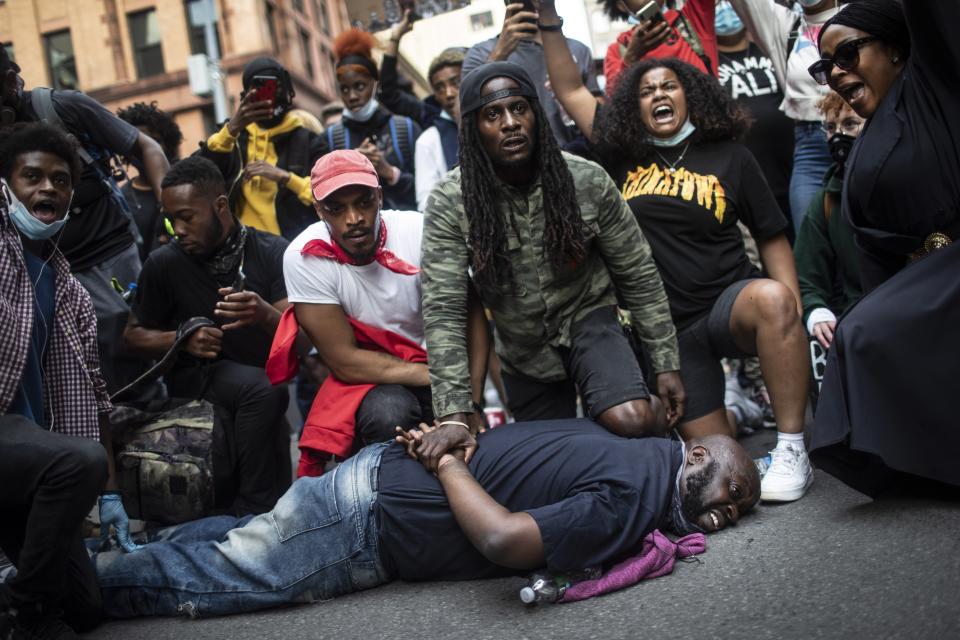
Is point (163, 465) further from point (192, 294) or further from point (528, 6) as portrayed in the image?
point (528, 6)

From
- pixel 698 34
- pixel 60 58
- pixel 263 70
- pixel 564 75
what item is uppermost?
Result: pixel 60 58

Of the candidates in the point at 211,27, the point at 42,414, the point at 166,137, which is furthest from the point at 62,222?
the point at 211,27

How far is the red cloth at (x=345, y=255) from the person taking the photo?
13.3 ft

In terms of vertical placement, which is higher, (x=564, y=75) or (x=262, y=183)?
(x=564, y=75)

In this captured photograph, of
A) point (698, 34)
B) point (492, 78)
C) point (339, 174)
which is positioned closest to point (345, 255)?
point (339, 174)

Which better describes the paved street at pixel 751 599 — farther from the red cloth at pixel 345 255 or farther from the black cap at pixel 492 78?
the black cap at pixel 492 78

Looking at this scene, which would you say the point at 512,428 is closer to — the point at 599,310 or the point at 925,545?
the point at 599,310

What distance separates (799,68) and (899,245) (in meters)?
1.78

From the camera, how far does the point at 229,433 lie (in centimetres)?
425

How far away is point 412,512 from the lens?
318cm

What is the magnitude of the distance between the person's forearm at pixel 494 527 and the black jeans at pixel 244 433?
144 centimetres

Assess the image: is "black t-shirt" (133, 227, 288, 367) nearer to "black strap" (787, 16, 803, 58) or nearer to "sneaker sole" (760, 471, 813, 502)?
"sneaker sole" (760, 471, 813, 502)

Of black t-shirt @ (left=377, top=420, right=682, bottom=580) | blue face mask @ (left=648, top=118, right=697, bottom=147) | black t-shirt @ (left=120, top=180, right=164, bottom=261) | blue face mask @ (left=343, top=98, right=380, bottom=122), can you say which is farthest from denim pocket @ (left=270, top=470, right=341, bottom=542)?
blue face mask @ (left=343, top=98, right=380, bottom=122)

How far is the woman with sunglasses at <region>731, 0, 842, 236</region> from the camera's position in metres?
4.80
